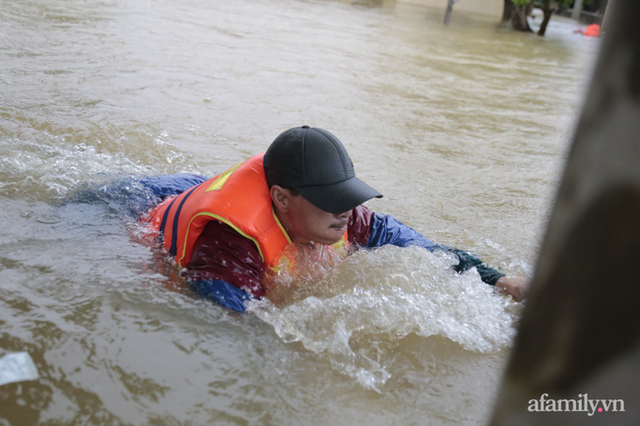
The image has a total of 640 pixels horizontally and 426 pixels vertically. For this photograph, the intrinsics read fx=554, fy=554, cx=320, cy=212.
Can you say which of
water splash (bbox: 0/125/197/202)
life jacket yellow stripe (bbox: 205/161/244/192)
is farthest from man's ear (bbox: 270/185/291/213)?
water splash (bbox: 0/125/197/202)

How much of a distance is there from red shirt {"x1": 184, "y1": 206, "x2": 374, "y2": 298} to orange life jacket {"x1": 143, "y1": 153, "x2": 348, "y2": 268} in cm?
4

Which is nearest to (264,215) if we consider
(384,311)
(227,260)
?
(227,260)

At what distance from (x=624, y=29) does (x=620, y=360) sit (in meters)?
0.35

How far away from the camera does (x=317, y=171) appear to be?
225cm

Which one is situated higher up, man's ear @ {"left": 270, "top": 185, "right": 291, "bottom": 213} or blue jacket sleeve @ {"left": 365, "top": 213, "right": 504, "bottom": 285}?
man's ear @ {"left": 270, "top": 185, "right": 291, "bottom": 213}

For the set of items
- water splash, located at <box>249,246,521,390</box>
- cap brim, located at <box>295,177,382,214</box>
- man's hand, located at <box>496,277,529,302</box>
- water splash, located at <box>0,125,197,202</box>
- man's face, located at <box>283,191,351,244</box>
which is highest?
cap brim, located at <box>295,177,382,214</box>

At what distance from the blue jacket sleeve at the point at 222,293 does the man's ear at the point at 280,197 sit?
423mm

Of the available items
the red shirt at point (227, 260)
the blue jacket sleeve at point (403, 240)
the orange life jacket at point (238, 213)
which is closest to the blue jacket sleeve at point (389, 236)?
the blue jacket sleeve at point (403, 240)

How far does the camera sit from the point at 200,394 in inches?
66.8

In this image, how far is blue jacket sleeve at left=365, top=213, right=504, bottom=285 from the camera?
2.78 meters

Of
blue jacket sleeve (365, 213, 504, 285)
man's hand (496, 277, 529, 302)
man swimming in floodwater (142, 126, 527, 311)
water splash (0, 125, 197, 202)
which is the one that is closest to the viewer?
man swimming in floodwater (142, 126, 527, 311)

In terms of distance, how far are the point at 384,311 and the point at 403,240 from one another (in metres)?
0.68

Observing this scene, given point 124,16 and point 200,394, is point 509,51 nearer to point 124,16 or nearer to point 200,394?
point 124,16

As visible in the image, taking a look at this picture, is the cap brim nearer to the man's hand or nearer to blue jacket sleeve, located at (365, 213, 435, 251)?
blue jacket sleeve, located at (365, 213, 435, 251)
